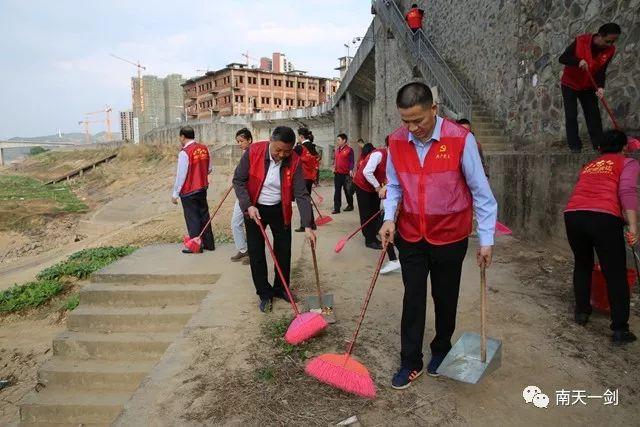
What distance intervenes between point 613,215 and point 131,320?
14.7 feet

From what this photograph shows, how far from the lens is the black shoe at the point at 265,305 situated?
4.00m

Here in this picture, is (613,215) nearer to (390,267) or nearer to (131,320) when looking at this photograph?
(390,267)

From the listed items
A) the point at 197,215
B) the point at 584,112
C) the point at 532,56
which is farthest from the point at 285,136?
the point at 532,56

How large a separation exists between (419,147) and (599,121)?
14.4 ft

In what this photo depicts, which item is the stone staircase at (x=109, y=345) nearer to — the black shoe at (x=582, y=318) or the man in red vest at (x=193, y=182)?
the man in red vest at (x=193, y=182)

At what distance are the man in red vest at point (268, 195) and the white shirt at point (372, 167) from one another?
178 cm

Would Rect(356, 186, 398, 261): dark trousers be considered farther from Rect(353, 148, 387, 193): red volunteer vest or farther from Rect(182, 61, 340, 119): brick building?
Rect(182, 61, 340, 119): brick building

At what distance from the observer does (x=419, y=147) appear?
257cm

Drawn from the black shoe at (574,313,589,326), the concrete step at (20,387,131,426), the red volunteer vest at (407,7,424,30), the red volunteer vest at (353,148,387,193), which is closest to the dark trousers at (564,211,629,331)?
the black shoe at (574,313,589,326)

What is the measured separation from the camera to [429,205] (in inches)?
99.3

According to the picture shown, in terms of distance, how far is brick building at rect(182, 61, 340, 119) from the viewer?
2544 inches

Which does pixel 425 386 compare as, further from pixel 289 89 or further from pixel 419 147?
pixel 289 89

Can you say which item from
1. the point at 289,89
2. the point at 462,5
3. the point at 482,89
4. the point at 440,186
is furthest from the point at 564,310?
the point at 289,89

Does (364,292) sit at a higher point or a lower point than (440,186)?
lower
